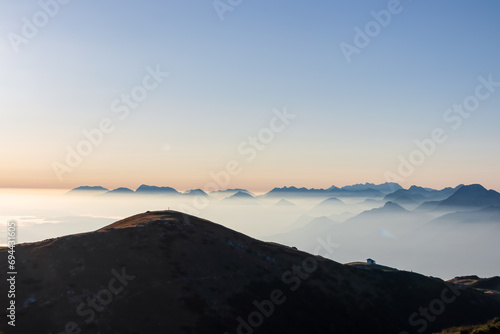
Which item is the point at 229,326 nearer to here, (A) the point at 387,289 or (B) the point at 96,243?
(B) the point at 96,243

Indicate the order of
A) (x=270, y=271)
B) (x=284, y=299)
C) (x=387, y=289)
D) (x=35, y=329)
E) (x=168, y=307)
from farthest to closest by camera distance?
(x=387, y=289) → (x=270, y=271) → (x=284, y=299) → (x=168, y=307) → (x=35, y=329)

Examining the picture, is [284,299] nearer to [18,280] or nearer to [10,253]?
[18,280]

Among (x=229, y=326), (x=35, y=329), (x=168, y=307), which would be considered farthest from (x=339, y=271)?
(x=35, y=329)

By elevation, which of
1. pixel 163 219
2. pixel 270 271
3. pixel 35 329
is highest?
pixel 163 219

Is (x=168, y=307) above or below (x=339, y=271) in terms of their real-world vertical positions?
→ below

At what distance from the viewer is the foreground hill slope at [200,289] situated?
60.2 meters

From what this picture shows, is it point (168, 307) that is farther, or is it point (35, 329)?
point (168, 307)

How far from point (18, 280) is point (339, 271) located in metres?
76.3

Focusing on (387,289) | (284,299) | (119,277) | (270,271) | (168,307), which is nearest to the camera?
(168,307)

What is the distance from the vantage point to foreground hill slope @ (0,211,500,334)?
6022 cm

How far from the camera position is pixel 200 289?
72.6 m

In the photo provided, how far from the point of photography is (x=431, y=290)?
10156 cm

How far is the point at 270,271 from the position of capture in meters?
89.3

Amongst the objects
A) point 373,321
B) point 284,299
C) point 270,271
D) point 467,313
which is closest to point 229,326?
point 284,299
